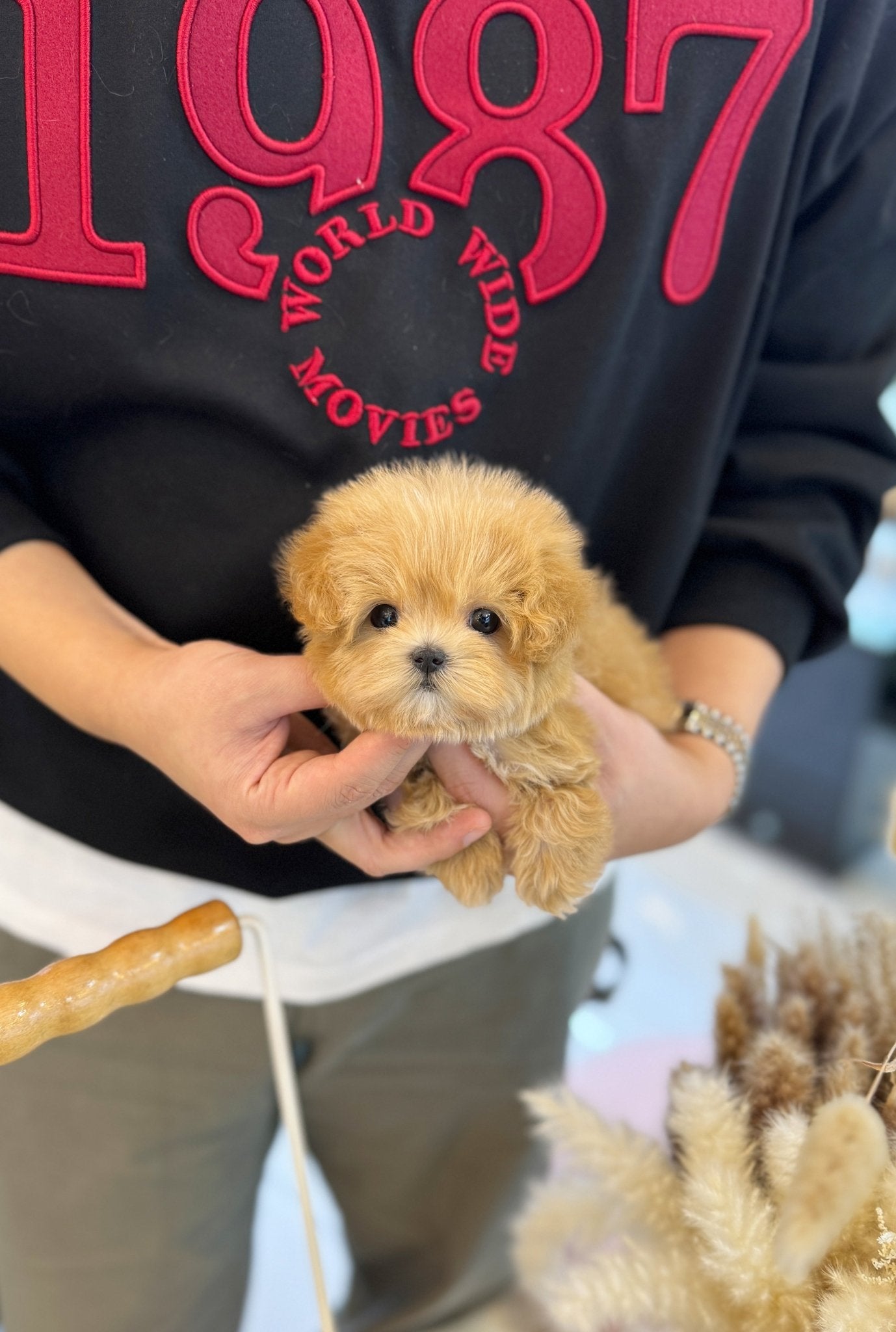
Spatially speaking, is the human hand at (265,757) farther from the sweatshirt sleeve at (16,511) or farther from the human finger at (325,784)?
the sweatshirt sleeve at (16,511)

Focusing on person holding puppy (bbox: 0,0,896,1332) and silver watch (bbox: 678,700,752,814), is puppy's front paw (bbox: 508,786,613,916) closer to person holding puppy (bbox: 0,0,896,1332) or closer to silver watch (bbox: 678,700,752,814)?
person holding puppy (bbox: 0,0,896,1332)

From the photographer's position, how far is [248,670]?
1.84ft

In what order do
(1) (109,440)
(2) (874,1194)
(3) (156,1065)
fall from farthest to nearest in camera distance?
1. (3) (156,1065)
2. (1) (109,440)
3. (2) (874,1194)

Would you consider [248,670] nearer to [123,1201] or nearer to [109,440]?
[109,440]

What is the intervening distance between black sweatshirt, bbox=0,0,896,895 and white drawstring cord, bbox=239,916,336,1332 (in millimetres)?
104

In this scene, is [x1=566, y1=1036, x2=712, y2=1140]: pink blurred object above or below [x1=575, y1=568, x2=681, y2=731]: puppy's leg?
below

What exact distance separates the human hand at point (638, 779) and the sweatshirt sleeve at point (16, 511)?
0.32m

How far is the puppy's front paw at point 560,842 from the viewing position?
574 mm

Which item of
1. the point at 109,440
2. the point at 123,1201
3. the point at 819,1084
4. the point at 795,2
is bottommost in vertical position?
the point at 123,1201

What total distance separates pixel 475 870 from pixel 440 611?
0.18 meters

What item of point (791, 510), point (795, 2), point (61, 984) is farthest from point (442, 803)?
point (795, 2)

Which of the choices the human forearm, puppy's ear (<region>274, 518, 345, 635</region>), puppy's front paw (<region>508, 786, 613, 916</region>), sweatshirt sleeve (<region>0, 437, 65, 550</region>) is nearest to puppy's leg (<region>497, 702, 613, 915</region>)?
puppy's front paw (<region>508, 786, 613, 916</region>)

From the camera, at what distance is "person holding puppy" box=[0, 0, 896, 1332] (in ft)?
1.95

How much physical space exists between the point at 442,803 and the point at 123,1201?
48cm
